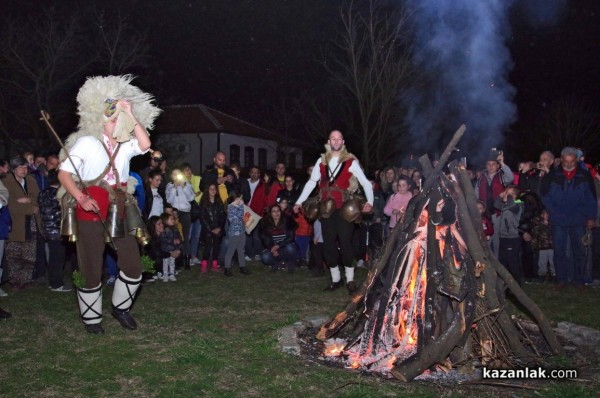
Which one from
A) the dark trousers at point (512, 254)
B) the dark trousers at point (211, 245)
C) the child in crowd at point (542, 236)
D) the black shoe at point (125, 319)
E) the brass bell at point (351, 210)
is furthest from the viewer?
the dark trousers at point (211, 245)

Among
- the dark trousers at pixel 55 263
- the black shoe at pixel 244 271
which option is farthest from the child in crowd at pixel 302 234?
the dark trousers at pixel 55 263

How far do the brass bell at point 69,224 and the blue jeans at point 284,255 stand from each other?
5528 mm

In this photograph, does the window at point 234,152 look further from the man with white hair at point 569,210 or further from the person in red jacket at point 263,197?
the man with white hair at point 569,210

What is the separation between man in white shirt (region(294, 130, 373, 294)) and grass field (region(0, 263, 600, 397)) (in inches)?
21.0

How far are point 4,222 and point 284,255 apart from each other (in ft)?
16.0

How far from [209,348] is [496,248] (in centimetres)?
635

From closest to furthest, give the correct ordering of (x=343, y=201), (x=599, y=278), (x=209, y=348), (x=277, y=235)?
(x=209, y=348), (x=343, y=201), (x=599, y=278), (x=277, y=235)

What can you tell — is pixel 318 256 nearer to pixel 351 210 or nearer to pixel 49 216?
pixel 351 210

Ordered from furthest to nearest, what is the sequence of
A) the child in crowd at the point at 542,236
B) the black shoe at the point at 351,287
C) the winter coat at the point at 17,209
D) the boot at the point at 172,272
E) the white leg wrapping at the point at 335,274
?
the child in crowd at the point at 542,236
the boot at the point at 172,272
the winter coat at the point at 17,209
the white leg wrapping at the point at 335,274
the black shoe at the point at 351,287

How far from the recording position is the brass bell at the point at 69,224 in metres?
5.97

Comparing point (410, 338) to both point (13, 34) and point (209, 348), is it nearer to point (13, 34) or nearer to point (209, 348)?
point (209, 348)

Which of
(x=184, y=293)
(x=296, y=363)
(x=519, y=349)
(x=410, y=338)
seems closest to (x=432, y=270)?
(x=410, y=338)

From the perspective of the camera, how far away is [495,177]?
1070 cm

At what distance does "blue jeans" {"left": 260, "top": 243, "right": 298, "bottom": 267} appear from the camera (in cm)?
1112
